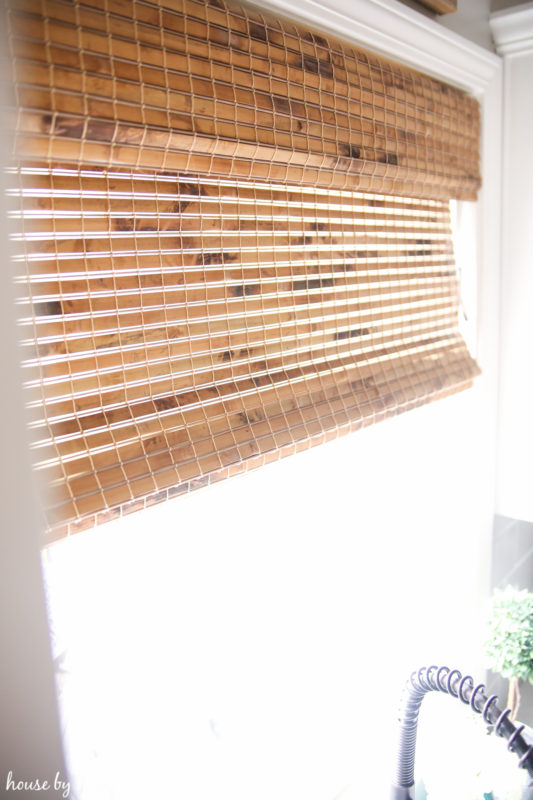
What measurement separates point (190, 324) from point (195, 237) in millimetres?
129

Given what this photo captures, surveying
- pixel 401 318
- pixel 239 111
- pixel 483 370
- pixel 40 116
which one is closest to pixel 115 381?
pixel 40 116

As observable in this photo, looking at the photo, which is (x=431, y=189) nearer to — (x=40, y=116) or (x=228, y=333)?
(x=228, y=333)

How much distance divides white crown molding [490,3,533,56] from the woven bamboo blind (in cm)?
45

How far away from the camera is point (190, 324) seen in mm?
895

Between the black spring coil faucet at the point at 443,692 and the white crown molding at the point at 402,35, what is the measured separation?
1.13 m

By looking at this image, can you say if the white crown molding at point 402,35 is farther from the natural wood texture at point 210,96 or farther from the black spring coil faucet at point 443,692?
the black spring coil faucet at point 443,692

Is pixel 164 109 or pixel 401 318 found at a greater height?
pixel 164 109

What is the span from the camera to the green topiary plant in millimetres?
1473

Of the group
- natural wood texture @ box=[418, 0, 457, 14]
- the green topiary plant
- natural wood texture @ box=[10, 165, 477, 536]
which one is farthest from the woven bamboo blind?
the green topiary plant

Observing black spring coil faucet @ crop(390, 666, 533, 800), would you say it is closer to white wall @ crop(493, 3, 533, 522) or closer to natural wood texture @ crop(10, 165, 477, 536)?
natural wood texture @ crop(10, 165, 477, 536)

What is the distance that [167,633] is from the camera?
1.07m

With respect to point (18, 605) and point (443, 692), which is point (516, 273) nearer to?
point (443, 692)

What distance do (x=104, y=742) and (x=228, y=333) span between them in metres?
0.69

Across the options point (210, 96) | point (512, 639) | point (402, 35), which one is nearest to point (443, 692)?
point (512, 639)
